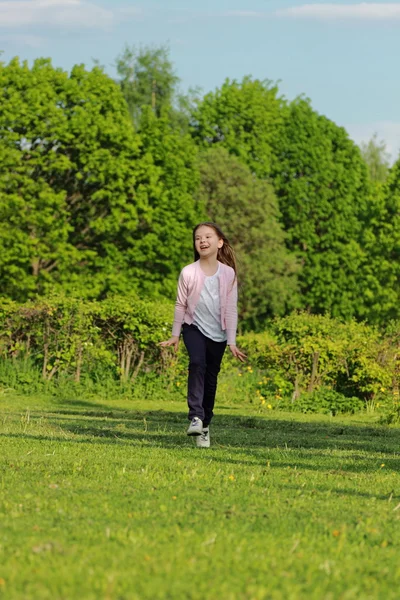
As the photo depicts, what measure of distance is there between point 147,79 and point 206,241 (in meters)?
52.0

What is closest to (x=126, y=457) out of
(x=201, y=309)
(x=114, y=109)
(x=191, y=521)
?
(x=201, y=309)

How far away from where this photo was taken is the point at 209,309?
992cm

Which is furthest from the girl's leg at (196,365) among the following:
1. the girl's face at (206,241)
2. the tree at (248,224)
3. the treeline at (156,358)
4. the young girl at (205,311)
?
the tree at (248,224)

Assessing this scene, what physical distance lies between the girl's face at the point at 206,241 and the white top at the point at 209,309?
0.73 ft

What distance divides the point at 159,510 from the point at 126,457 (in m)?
2.49

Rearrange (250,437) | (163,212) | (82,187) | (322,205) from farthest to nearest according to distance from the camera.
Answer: (322,205), (163,212), (82,187), (250,437)

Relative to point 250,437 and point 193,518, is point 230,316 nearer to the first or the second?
point 250,437

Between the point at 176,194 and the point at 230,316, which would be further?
the point at 176,194

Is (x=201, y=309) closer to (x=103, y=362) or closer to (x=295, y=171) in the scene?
(x=103, y=362)

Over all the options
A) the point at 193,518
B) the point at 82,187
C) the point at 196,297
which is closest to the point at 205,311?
the point at 196,297

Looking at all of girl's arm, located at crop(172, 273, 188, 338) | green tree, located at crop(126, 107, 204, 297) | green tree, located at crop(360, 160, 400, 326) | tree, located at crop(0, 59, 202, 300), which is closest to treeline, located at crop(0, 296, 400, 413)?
girl's arm, located at crop(172, 273, 188, 338)

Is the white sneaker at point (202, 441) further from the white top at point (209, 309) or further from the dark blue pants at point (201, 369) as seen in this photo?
the white top at point (209, 309)

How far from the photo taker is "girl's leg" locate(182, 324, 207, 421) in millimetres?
9781

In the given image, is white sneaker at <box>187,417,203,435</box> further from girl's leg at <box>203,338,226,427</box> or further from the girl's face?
the girl's face
